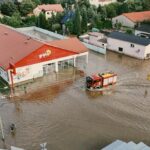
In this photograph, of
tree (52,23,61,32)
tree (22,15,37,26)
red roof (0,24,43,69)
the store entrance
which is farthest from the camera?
tree (22,15,37,26)

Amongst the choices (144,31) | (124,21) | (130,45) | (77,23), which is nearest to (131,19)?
(124,21)

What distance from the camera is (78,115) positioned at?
19922 millimetres

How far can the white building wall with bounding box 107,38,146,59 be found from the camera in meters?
31.9

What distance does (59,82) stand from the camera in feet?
83.7

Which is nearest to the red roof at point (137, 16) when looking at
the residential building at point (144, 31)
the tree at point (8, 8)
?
the residential building at point (144, 31)

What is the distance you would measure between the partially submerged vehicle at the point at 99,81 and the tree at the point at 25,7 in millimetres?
40792

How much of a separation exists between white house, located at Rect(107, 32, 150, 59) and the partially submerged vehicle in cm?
920

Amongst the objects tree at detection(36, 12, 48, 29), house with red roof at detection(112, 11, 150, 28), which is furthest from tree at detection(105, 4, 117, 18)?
tree at detection(36, 12, 48, 29)

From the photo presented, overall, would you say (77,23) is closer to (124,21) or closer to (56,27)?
(56,27)

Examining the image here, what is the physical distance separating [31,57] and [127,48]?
14565 millimetres

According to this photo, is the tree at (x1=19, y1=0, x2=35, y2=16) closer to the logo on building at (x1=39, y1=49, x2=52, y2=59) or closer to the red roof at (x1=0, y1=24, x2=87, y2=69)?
the red roof at (x1=0, y1=24, x2=87, y2=69)

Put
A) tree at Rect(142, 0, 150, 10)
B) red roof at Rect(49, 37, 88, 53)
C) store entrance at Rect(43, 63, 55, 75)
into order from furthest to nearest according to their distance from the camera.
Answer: tree at Rect(142, 0, 150, 10) → red roof at Rect(49, 37, 88, 53) → store entrance at Rect(43, 63, 55, 75)

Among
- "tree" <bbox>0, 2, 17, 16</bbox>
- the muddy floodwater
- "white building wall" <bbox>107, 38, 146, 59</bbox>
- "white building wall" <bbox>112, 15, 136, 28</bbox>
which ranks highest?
"tree" <bbox>0, 2, 17, 16</bbox>

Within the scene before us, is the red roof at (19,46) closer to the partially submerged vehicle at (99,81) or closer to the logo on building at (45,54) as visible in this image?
the logo on building at (45,54)
